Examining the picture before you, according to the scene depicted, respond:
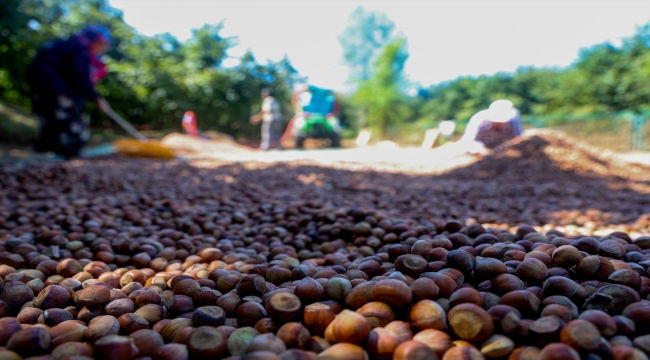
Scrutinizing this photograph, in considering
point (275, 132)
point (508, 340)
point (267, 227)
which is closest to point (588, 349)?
point (508, 340)

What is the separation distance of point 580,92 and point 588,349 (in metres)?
24.2

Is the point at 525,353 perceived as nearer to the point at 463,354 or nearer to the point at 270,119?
the point at 463,354

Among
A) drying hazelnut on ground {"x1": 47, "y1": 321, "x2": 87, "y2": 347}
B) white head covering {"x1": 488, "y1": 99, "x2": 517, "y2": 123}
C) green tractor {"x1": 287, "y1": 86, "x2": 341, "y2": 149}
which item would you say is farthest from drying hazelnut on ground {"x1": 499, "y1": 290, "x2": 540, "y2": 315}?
green tractor {"x1": 287, "y1": 86, "x2": 341, "y2": 149}

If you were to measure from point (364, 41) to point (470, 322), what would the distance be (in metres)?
36.5

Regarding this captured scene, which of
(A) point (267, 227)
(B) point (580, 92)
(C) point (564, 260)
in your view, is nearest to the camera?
(C) point (564, 260)

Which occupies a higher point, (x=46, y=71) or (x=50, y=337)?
A: (x=46, y=71)

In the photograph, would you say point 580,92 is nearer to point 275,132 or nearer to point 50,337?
point 275,132

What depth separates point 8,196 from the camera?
3.02m

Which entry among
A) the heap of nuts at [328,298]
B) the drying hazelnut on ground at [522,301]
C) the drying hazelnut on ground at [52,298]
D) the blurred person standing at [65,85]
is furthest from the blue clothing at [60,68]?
the drying hazelnut on ground at [522,301]

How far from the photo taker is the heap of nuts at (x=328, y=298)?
0.95 m

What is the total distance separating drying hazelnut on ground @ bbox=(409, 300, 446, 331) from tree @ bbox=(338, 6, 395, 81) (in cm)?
3466

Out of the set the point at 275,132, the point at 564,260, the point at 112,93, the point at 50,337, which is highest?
the point at 112,93

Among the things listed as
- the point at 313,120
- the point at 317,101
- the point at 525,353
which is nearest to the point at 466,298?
the point at 525,353

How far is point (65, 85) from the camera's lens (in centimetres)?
661
